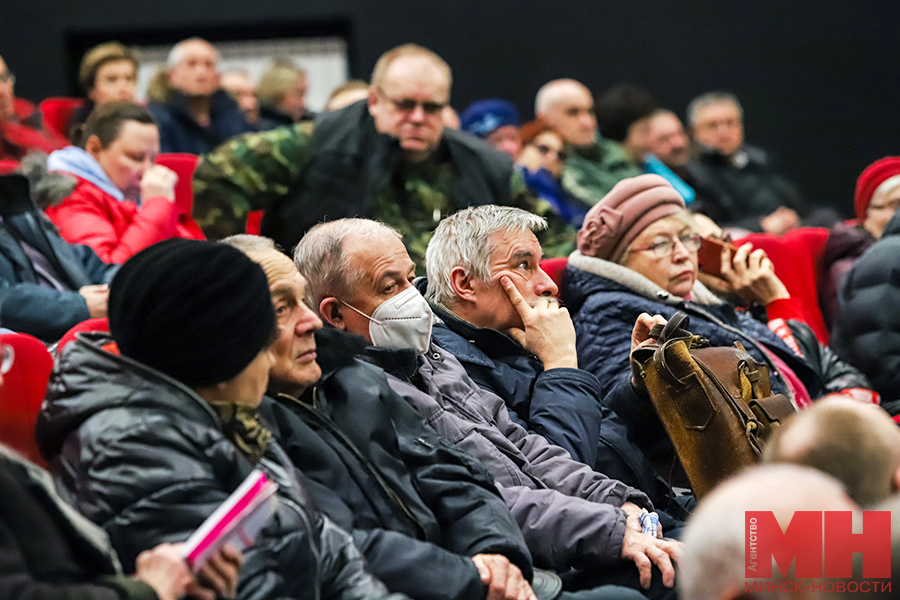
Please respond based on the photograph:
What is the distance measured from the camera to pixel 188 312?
1.66 m

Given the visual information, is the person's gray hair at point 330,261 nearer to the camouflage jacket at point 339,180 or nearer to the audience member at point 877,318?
the camouflage jacket at point 339,180

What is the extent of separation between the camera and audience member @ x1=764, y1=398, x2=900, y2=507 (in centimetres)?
159

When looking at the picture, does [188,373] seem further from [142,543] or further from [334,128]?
[334,128]

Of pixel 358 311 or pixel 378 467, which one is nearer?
pixel 378 467

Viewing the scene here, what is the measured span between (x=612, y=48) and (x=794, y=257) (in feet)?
15.8

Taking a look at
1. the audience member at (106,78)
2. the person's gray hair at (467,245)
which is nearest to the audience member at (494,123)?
the audience member at (106,78)

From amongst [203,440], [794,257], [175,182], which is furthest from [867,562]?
[175,182]

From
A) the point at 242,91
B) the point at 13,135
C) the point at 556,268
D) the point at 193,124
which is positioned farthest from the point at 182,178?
the point at 242,91

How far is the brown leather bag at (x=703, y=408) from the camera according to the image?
2.53m

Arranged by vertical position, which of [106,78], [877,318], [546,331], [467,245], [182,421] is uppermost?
[106,78]

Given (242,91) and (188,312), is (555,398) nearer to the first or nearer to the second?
(188,312)

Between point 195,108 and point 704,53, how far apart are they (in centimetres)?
437

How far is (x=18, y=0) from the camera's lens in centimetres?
776

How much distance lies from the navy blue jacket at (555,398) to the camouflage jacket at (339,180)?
1.03 m
